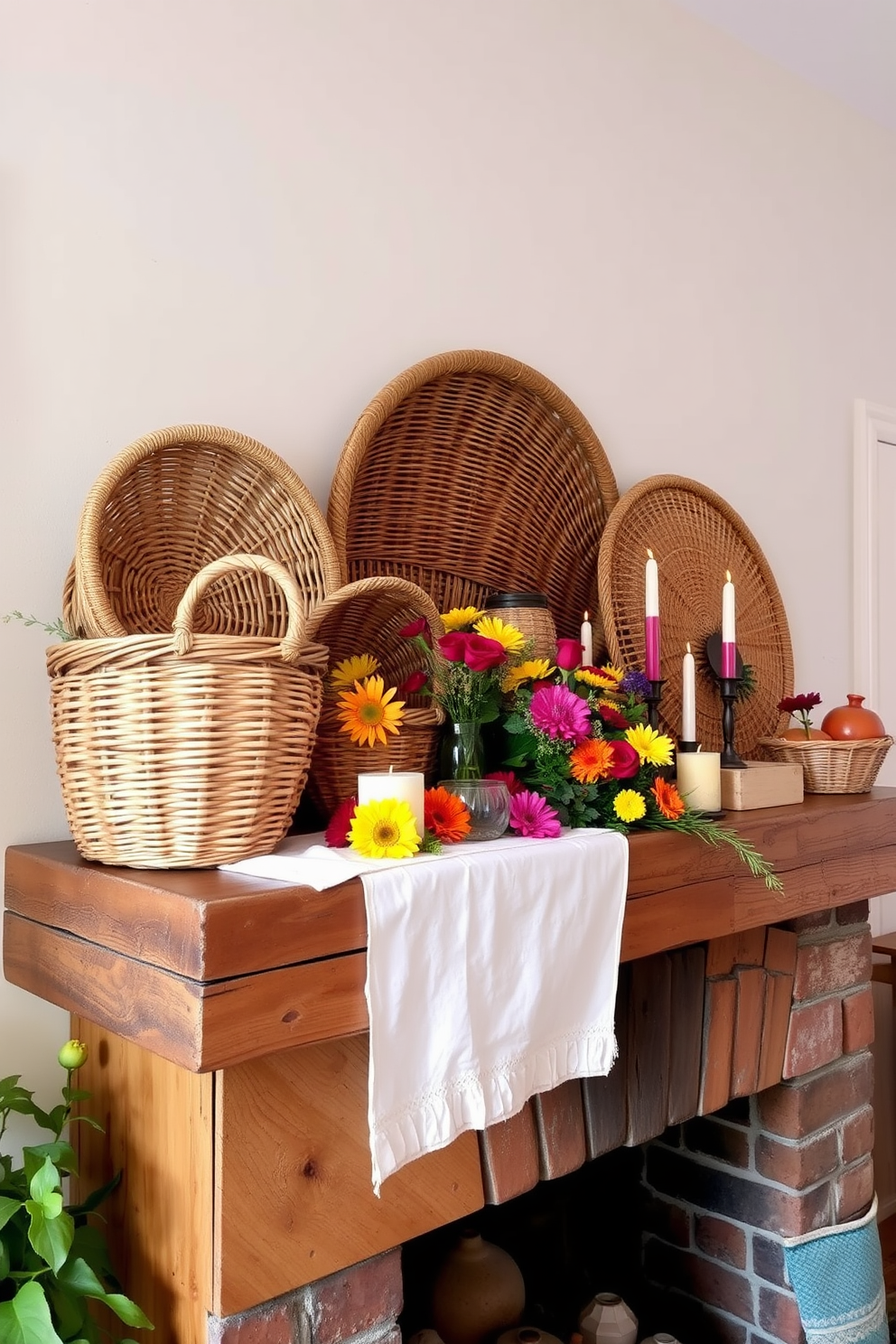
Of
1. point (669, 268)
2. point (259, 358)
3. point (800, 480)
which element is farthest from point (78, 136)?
point (800, 480)

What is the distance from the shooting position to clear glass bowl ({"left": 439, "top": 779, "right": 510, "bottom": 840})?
1042 mm

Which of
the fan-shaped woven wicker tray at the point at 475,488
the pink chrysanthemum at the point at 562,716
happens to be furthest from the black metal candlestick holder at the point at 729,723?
Answer: the pink chrysanthemum at the point at 562,716

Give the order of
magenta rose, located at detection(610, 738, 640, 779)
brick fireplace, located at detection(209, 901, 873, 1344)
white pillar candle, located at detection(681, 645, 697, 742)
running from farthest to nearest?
white pillar candle, located at detection(681, 645, 697, 742) → brick fireplace, located at detection(209, 901, 873, 1344) → magenta rose, located at detection(610, 738, 640, 779)

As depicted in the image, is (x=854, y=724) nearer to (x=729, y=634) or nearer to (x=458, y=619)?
(x=729, y=634)

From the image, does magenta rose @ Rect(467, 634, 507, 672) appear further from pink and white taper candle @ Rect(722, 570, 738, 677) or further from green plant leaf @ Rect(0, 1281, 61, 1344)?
green plant leaf @ Rect(0, 1281, 61, 1344)

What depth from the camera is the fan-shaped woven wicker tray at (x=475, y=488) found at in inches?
52.1

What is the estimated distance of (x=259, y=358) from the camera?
1290 mm

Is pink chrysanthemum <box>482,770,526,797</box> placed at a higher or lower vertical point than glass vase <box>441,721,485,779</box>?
lower

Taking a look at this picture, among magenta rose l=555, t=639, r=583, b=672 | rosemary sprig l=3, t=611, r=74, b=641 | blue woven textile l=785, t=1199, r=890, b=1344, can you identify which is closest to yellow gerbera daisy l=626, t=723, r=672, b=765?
magenta rose l=555, t=639, r=583, b=672

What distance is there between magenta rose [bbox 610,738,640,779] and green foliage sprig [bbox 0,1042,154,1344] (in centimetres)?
61

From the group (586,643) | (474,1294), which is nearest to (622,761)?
(586,643)

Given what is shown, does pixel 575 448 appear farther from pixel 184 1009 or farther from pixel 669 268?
pixel 184 1009

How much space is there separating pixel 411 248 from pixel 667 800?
33.0 inches

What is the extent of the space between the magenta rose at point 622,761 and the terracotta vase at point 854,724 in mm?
543
